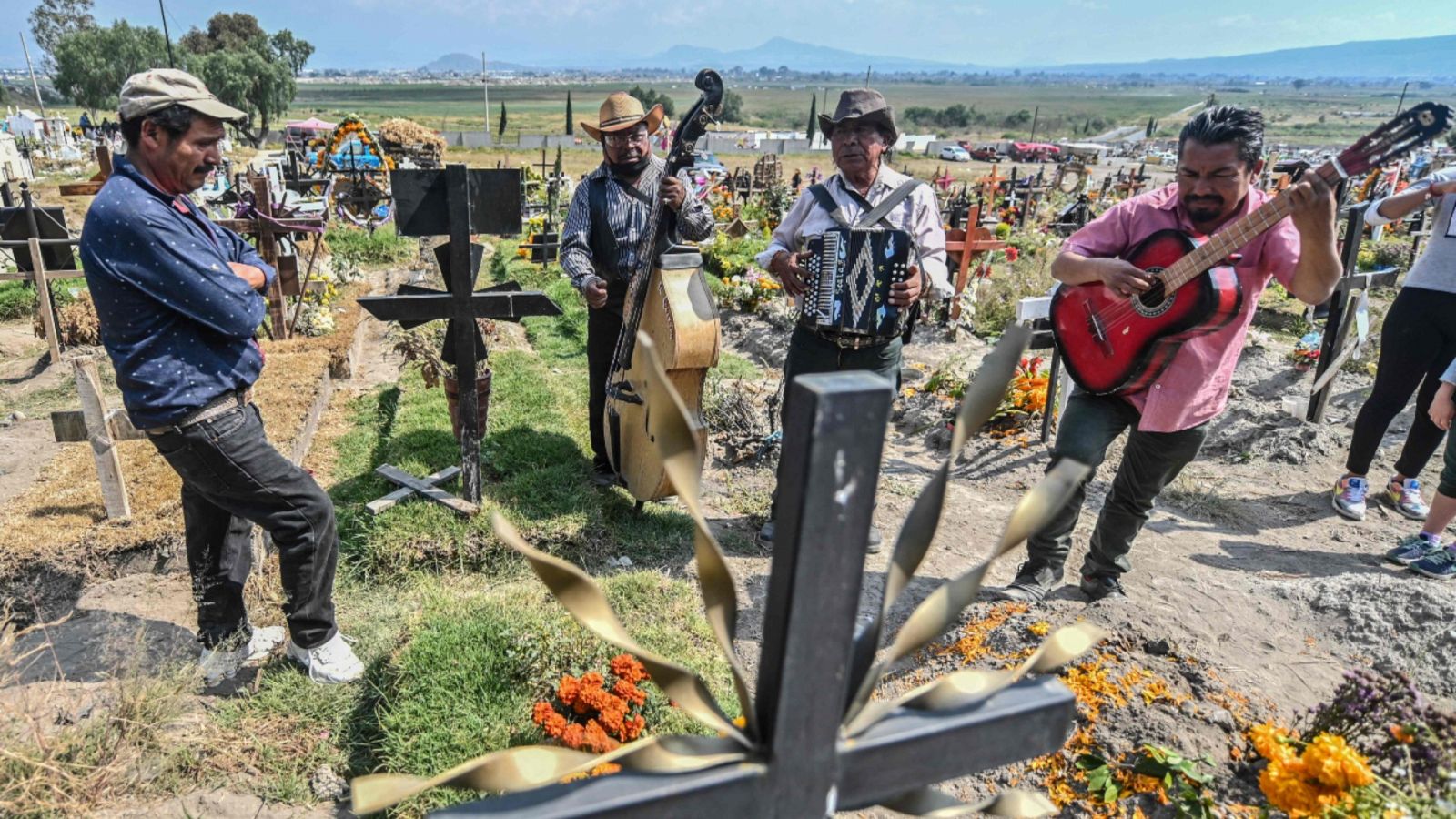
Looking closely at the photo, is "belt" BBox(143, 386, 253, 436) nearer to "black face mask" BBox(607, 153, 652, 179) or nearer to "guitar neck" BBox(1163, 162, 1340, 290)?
"black face mask" BBox(607, 153, 652, 179)

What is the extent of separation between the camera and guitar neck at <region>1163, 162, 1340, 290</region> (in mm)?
2811

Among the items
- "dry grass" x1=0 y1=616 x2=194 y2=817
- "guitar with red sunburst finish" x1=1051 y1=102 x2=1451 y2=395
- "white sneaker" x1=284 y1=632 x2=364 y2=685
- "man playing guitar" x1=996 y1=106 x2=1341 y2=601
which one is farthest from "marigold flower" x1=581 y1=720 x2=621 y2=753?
"guitar with red sunburst finish" x1=1051 y1=102 x2=1451 y2=395

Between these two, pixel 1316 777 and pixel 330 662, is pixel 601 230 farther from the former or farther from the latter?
pixel 1316 777

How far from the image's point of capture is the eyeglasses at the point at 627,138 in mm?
4404

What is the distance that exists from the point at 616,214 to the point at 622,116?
1.70ft

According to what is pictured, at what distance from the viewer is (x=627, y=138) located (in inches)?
174

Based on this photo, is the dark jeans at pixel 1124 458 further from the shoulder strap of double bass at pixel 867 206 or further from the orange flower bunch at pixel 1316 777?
the orange flower bunch at pixel 1316 777

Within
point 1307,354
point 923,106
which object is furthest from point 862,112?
point 923,106

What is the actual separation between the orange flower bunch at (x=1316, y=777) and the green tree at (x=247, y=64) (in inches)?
2066

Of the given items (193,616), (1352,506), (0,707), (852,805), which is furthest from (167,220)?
(1352,506)

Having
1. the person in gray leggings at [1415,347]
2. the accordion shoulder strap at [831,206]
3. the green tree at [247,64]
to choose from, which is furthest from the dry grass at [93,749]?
A: the green tree at [247,64]

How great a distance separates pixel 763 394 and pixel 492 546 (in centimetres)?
311

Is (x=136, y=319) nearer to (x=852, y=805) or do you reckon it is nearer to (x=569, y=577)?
(x=569, y=577)

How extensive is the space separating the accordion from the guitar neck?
3.92ft
